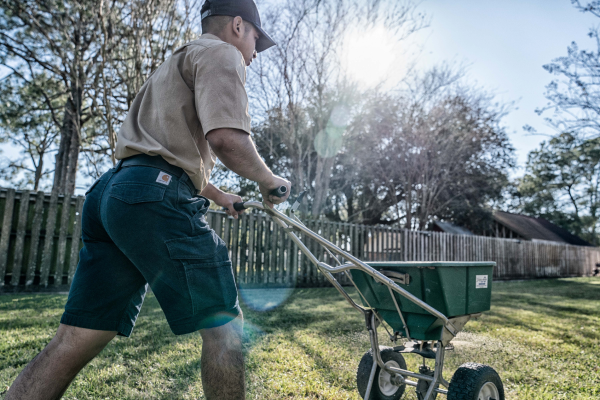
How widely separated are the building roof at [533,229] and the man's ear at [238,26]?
2746 cm

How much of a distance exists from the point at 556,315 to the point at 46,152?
2060cm

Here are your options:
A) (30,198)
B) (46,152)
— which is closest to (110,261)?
(30,198)

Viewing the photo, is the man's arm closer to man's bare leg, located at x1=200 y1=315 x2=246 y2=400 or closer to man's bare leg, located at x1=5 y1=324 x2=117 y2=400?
man's bare leg, located at x1=200 y1=315 x2=246 y2=400

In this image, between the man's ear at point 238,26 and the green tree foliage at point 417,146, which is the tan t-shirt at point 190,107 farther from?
the green tree foliage at point 417,146

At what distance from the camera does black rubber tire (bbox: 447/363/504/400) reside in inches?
80.7

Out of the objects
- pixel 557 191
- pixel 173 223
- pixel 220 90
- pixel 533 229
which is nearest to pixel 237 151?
pixel 220 90

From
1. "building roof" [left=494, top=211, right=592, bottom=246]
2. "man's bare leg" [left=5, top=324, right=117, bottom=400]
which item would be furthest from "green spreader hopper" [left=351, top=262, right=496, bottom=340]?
"building roof" [left=494, top=211, right=592, bottom=246]

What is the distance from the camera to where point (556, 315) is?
6.13 m

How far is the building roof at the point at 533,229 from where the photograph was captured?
27434 mm

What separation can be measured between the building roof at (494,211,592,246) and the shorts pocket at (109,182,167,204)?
91.3 ft

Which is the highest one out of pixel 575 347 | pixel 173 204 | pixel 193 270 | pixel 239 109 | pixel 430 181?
pixel 430 181

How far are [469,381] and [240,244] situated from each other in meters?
6.50

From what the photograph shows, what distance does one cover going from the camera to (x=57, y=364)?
60.1 inches

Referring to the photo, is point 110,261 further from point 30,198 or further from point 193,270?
point 30,198
